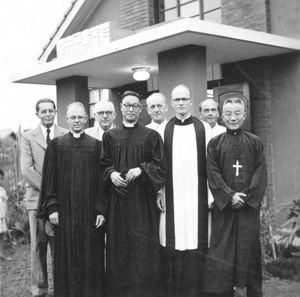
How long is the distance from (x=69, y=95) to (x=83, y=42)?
1.54 m

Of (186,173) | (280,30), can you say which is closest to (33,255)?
(186,173)

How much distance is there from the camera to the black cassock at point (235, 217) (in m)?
4.91

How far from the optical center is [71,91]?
1114 centimetres

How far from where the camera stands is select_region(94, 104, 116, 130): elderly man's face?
6055mm

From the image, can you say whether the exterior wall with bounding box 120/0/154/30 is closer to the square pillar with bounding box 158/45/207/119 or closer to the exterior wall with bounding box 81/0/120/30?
the exterior wall with bounding box 81/0/120/30

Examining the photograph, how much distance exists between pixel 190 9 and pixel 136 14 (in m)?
1.34

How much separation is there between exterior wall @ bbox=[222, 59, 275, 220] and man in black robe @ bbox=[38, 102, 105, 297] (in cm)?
476

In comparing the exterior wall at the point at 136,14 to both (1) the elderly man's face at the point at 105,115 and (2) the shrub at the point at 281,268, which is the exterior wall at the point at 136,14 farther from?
(2) the shrub at the point at 281,268

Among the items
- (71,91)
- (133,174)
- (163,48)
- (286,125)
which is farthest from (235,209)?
(71,91)

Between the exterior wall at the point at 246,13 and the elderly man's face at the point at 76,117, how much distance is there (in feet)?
16.5

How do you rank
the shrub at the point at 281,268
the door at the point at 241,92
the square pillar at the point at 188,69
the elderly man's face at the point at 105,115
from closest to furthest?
the elderly man's face at the point at 105,115 < the shrub at the point at 281,268 < the square pillar at the point at 188,69 < the door at the point at 241,92

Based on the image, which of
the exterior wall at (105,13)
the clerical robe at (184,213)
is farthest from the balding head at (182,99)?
the exterior wall at (105,13)

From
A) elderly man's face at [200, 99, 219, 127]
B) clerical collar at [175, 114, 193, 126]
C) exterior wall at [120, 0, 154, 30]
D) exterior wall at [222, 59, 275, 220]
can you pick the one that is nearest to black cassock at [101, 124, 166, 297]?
clerical collar at [175, 114, 193, 126]

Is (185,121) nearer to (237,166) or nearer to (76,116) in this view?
(237,166)
